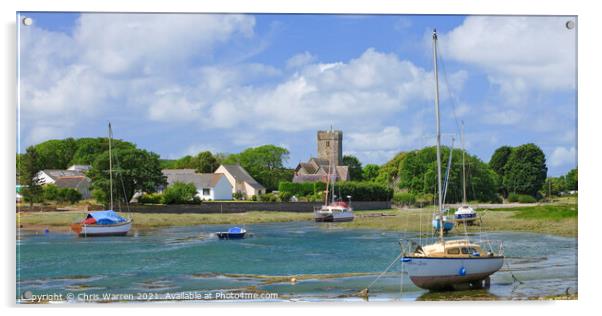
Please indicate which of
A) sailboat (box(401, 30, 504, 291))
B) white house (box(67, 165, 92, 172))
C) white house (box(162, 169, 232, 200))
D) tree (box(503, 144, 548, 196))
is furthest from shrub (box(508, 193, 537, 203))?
white house (box(67, 165, 92, 172))

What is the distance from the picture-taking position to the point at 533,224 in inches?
1071

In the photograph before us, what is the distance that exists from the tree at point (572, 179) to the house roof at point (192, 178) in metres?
27.9

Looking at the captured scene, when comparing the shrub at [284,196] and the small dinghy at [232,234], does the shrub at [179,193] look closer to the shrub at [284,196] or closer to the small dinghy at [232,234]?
the shrub at [284,196]

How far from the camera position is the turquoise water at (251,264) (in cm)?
1242

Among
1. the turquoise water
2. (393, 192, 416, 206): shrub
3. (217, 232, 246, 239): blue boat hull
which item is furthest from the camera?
(393, 192, 416, 206): shrub

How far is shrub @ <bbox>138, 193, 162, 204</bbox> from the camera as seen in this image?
33.0 metres

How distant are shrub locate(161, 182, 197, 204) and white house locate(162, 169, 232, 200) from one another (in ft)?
5.78

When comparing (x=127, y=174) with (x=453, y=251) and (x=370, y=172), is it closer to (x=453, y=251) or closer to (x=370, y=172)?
(x=453, y=251)

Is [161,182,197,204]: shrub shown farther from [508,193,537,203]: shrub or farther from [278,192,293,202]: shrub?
[508,193,537,203]: shrub

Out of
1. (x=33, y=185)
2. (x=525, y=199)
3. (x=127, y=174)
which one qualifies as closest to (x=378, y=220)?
(x=525, y=199)

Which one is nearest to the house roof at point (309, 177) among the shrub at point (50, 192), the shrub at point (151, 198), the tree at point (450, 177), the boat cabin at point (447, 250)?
the tree at point (450, 177)
